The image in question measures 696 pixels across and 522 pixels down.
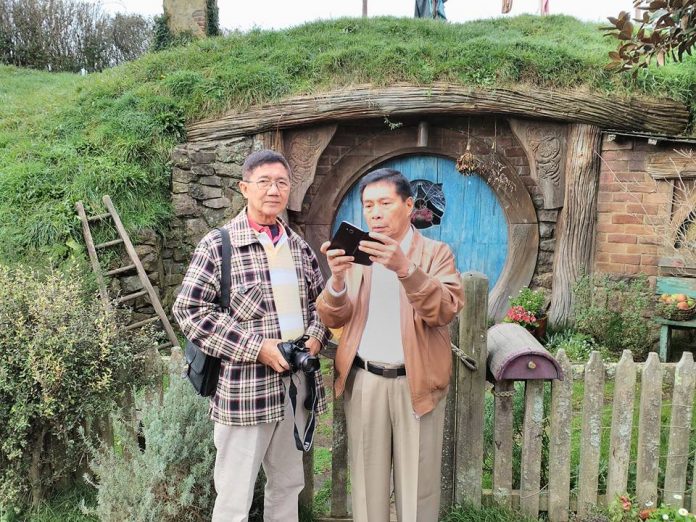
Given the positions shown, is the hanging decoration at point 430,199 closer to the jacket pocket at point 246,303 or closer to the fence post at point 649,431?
the fence post at point 649,431

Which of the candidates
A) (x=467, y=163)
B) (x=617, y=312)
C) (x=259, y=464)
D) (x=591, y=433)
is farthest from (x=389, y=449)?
(x=617, y=312)

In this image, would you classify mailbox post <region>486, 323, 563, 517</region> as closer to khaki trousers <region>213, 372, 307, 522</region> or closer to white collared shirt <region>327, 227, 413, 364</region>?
white collared shirt <region>327, 227, 413, 364</region>

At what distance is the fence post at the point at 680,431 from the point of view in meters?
3.01

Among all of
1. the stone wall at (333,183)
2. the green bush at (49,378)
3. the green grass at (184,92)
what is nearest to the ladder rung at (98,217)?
the green grass at (184,92)

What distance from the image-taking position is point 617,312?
253 inches

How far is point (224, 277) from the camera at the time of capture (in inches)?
91.8

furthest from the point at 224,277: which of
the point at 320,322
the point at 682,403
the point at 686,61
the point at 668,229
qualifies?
the point at 686,61

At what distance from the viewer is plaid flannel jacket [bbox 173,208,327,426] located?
7.41 feet

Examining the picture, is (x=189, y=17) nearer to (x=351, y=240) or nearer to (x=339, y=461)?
(x=339, y=461)

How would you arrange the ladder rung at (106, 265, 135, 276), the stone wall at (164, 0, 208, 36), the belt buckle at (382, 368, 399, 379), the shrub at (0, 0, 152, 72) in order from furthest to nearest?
1. the shrub at (0, 0, 152, 72)
2. the stone wall at (164, 0, 208, 36)
3. the ladder rung at (106, 265, 135, 276)
4. the belt buckle at (382, 368, 399, 379)

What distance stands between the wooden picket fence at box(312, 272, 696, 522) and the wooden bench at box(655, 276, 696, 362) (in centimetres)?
313

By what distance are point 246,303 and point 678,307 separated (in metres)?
5.11

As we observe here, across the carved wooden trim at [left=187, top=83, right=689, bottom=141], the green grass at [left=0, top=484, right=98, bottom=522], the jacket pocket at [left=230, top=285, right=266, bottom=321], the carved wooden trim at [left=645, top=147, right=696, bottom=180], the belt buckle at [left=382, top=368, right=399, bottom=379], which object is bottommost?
the green grass at [left=0, top=484, right=98, bottom=522]

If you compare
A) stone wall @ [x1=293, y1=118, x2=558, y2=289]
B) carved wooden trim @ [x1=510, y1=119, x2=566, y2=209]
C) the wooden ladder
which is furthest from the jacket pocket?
carved wooden trim @ [x1=510, y1=119, x2=566, y2=209]
